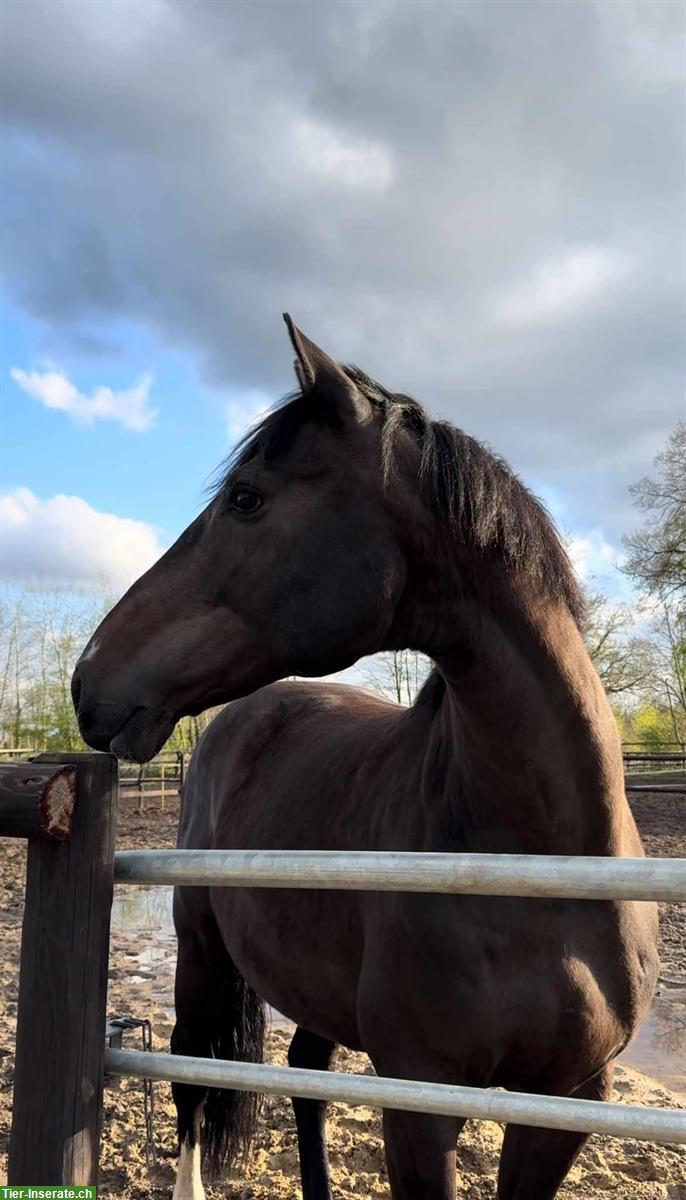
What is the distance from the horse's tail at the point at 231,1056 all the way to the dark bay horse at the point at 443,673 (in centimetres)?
148

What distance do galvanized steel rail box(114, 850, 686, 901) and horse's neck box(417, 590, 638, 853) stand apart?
547mm

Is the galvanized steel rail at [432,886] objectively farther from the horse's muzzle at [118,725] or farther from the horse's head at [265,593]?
the horse's head at [265,593]

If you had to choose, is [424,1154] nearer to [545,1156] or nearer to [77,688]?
[545,1156]

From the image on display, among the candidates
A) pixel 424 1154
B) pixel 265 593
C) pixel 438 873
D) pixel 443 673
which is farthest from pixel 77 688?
pixel 424 1154

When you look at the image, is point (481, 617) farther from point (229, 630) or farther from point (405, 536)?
point (229, 630)

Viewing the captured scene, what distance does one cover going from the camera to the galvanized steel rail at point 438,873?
46.8 inches

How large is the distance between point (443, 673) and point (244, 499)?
24.5 inches

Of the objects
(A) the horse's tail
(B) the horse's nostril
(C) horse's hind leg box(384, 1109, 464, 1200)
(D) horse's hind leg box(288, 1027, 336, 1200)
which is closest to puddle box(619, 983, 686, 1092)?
(D) horse's hind leg box(288, 1027, 336, 1200)

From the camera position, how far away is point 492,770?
1.89 meters

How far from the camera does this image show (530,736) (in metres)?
1.85

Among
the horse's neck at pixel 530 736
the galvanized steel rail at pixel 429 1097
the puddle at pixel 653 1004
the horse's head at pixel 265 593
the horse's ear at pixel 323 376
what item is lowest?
the puddle at pixel 653 1004

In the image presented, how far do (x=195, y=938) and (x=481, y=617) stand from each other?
2.27m

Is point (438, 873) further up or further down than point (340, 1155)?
further up

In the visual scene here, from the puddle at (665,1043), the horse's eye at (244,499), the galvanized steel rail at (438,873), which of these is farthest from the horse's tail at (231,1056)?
the horse's eye at (244,499)
